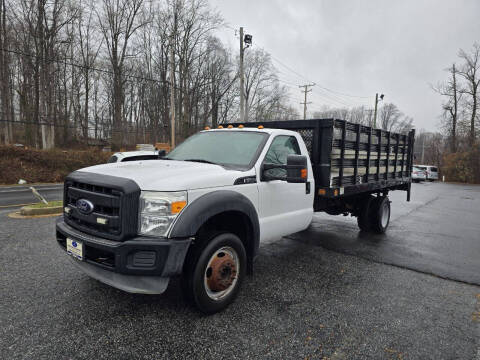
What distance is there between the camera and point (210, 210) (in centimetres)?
286

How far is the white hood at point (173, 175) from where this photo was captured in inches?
106

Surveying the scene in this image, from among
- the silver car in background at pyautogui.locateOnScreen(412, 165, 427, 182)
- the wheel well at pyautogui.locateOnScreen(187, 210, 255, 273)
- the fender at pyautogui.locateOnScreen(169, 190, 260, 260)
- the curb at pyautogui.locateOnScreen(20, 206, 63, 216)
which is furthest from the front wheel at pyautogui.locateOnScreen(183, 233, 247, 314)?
the silver car in background at pyautogui.locateOnScreen(412, 165, 427, 182)

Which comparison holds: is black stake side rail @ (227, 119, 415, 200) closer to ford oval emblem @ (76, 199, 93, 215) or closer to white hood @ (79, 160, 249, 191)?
white hood @ (79, 160, 249, 191)

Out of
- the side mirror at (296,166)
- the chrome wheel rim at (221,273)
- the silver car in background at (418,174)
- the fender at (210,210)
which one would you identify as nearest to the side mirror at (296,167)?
the side mirror at (296,166)

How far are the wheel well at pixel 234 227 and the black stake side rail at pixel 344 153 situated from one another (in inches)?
67.9

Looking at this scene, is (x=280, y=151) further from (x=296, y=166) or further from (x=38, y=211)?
(x=38, y=211)

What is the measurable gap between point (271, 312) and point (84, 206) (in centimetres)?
217

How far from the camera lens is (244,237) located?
3.54m

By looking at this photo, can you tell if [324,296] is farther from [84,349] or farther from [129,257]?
[84,349]

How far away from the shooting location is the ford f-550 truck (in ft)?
8.65

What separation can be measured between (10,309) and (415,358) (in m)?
3.84

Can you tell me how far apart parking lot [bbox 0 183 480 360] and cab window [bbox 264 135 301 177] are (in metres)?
1.47

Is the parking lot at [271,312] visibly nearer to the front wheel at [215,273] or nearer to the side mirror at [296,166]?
the front wheel at [215,273]

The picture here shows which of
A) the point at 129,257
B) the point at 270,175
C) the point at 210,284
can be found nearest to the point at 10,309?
the point at 129,257
